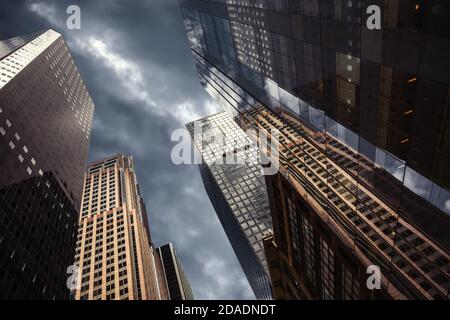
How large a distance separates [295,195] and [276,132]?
24.1 ft

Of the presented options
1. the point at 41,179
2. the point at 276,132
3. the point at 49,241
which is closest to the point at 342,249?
the point at 276,132

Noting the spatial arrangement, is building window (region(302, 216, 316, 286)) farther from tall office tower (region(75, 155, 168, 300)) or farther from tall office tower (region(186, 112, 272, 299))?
tall office tower (region(186, 112, 272, 299))

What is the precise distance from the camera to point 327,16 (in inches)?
679

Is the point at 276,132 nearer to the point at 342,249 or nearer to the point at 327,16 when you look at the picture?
the point at 342,249

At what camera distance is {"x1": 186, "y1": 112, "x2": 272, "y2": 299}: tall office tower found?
5448 inches

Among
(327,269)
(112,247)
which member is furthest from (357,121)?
(112,247)

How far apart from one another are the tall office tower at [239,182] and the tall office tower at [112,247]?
125ft

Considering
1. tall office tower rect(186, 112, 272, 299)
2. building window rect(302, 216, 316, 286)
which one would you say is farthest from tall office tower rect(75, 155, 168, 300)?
building window rect(302, 216, 316, 286)

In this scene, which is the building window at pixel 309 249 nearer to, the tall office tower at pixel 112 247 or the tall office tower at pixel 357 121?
the tall office tower at pixel 357 121

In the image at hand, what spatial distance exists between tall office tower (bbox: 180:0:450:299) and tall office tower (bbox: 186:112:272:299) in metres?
98.7

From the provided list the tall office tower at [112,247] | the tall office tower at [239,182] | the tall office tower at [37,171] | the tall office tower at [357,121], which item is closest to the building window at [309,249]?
the tall office tower at [357,121]

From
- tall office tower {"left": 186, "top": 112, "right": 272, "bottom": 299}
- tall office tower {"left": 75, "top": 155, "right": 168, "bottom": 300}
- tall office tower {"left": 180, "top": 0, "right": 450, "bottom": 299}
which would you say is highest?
tall office tower {"left": 180, "top": 0, "right": 450, "bottom": 299}

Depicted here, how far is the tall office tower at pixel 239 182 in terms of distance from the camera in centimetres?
13838

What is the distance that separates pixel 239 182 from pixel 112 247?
6234 centimetres
